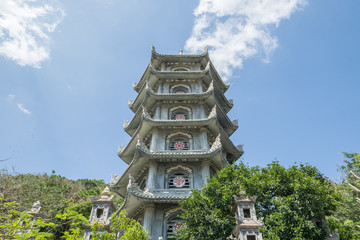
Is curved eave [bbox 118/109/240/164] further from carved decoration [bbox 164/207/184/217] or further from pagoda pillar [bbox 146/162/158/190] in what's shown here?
carved decoration [bbox 164/207/184/217]

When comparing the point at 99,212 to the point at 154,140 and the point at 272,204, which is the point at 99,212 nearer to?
the point at 272,204

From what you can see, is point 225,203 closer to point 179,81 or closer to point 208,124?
point 208,124

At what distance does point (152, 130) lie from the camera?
18047mm

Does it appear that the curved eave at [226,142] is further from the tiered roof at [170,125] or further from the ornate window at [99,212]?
the ornate window at [99,212]

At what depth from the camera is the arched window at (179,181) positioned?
15.7m

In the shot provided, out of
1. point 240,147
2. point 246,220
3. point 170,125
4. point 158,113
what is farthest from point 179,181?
point 246,220

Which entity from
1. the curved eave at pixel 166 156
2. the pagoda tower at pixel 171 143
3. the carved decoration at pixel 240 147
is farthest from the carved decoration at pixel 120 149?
the carved decoration at pixel 240 147

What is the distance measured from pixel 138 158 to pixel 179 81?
7598 millimetres

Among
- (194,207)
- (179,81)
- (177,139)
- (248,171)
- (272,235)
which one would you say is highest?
(179,81)

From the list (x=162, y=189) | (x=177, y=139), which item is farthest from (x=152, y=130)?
(x=162, y=189)

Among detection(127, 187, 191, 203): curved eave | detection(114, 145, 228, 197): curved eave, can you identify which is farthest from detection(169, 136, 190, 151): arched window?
detection(127, 187, 191, 203): curved eave

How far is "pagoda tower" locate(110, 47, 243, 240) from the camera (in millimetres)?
14289

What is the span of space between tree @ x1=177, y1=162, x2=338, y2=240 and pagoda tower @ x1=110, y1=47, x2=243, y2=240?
2.48m

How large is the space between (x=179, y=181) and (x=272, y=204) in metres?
5.56
